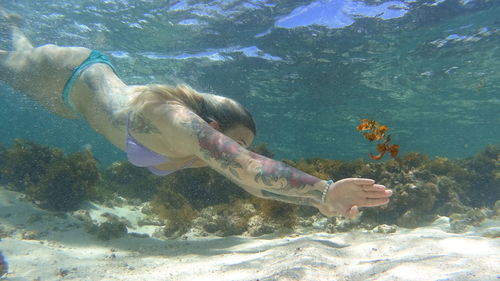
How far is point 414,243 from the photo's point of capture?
12.5 ft

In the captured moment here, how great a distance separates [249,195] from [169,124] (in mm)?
4283

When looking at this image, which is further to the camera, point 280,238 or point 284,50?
point 284,50

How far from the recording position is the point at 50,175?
266 inches

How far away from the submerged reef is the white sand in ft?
1.51

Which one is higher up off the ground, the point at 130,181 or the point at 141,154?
the point at 141,154

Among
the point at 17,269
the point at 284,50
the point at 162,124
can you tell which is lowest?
the point at 17,269

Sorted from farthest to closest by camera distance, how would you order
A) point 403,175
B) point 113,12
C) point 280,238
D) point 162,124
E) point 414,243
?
point 113,12
point 403,175
point 280,238
point 414,243
point 162,124

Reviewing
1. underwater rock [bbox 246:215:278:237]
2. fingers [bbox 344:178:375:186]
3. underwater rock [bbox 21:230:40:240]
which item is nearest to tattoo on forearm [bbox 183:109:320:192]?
fingers [bbox 344:178:375:186]

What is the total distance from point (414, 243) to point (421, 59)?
15102mm

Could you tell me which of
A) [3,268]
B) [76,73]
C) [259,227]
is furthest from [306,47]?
[3,268]

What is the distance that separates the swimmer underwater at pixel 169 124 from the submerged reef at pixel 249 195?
229cm

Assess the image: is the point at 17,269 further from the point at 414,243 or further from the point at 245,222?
the point at 414,243

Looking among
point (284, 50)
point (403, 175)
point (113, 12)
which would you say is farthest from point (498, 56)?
point (113, 12)

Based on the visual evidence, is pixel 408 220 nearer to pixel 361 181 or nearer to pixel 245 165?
pixel 361 181
